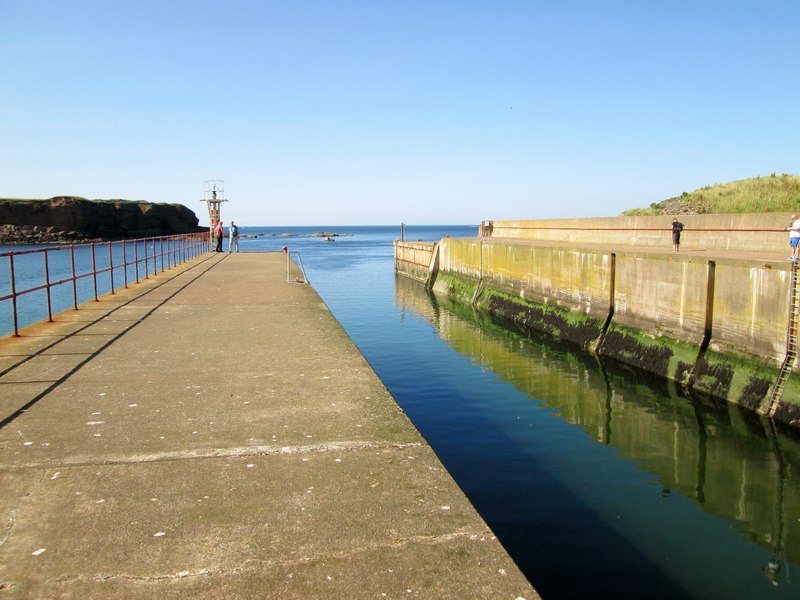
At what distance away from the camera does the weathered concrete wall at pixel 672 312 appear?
10938mm

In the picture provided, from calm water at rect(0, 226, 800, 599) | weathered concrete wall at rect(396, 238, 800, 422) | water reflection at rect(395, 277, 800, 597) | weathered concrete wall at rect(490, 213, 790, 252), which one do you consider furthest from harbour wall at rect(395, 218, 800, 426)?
weathered concrete wall at rect(490, 213, 790, 252)

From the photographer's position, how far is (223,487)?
4.50 meters

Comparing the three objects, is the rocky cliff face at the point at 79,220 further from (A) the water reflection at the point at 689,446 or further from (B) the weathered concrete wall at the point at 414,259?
(A) the water reflection at the point at 689,446

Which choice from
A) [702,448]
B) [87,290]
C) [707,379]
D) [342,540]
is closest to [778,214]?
[707,379]

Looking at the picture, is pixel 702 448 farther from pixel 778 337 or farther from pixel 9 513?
pixel 9 513

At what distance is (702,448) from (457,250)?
77.8ft

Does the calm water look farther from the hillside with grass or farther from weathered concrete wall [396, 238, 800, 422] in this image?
the hillside with grass

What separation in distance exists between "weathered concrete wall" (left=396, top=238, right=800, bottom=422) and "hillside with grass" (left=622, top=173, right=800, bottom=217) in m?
14.1

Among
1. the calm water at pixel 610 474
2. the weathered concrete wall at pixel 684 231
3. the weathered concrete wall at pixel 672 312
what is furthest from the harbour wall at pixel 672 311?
the weathered concrete wall at pixel 684 231

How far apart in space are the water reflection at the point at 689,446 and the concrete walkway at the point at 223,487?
9.77 feet

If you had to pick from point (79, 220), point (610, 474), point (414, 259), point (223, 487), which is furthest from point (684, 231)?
point (79, 220)

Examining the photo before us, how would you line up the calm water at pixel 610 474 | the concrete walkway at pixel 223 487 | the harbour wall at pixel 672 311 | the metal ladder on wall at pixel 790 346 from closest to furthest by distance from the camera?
the concrete walkway at pixel 223 487, the calm water at pixel 610 474, the metal ladder on wall at pixel 790 346, the harbour wall at pixel 672 311

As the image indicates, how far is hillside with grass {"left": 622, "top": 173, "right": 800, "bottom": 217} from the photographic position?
101ft

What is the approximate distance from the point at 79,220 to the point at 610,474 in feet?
422
